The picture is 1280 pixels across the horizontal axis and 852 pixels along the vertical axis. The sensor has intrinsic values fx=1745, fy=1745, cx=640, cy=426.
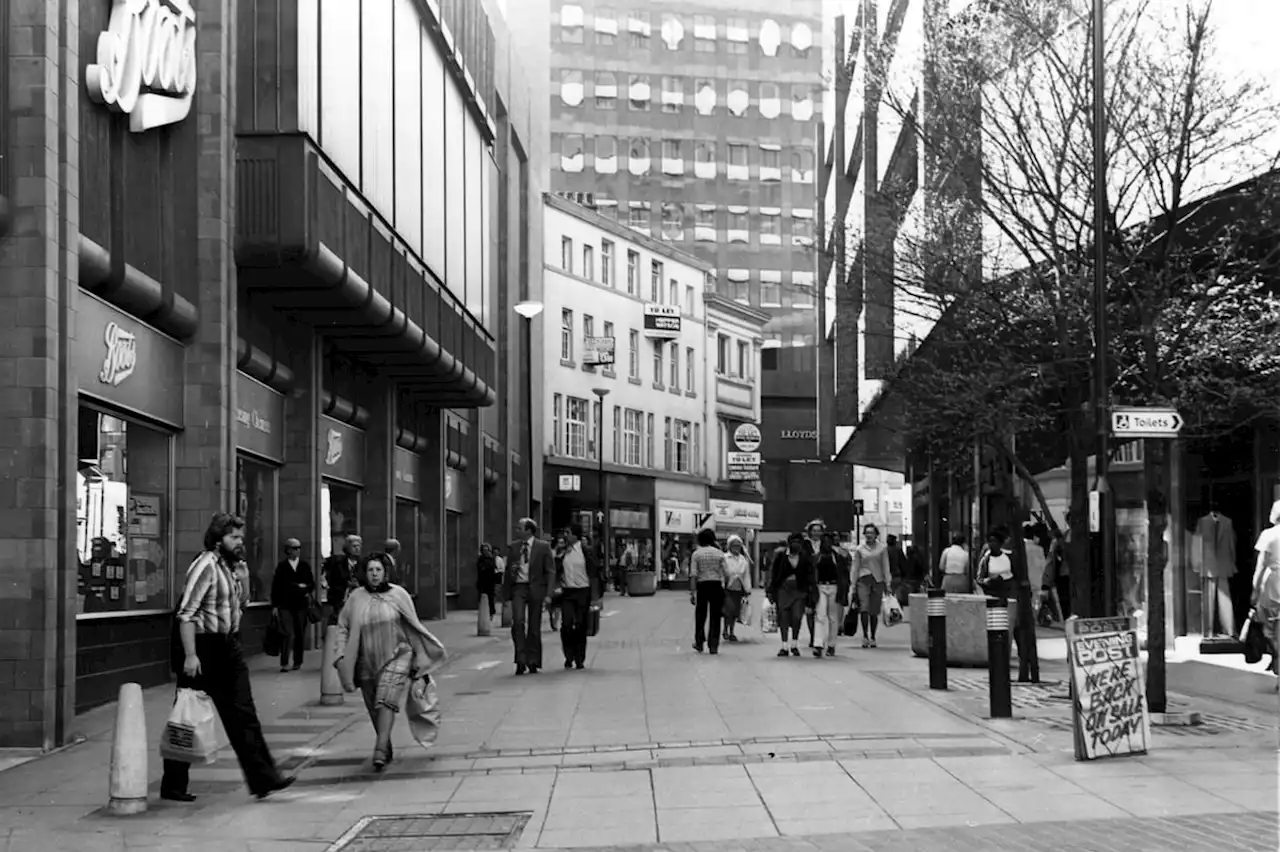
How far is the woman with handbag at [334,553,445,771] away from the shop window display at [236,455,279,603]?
34.1 ft

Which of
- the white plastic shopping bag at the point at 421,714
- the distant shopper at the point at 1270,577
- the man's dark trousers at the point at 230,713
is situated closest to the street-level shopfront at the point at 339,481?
the white plastic shopping bag at the point at 421,714

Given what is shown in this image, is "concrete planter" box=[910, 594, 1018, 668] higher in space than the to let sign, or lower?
lower

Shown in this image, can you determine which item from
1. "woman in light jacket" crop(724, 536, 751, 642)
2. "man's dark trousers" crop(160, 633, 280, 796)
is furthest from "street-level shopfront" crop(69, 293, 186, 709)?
"woman in light jacket" crop(724, 536, 751, 642)

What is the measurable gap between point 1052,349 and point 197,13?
9892 mm

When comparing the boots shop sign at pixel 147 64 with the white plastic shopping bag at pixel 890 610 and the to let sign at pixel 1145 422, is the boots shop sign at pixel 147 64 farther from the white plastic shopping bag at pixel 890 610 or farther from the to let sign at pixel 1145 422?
the white plastic shopping bag at pixel 890 610

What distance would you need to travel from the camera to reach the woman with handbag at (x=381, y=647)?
11539 millimetres

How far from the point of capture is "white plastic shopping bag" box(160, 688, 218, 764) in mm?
10023

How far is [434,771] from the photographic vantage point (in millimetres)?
11422

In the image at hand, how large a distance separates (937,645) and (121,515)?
7988mm

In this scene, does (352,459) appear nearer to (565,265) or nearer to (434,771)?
(434,771)

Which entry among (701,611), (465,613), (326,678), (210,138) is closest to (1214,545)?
(701,611)

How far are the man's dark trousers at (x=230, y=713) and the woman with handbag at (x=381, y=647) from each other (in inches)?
46.2

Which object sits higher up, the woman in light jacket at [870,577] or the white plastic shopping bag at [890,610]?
the woman in light jacket at [870,577]

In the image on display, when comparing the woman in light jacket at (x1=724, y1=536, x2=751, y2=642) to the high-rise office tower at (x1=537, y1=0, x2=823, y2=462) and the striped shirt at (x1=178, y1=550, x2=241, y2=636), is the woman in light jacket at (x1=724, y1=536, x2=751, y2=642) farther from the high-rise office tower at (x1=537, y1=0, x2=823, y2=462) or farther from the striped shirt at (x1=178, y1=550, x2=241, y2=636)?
the high-rise office tower at (x1=537, y1=0, x2=823, y2=462)
